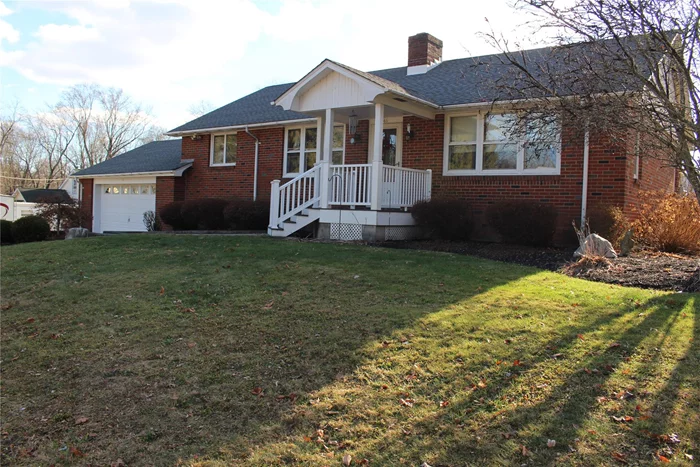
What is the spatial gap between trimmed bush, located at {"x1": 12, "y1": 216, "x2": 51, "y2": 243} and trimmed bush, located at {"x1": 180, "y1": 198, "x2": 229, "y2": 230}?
4334 mm

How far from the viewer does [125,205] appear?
2211 centimetres

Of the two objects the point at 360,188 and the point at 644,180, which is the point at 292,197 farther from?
the point at 644,180

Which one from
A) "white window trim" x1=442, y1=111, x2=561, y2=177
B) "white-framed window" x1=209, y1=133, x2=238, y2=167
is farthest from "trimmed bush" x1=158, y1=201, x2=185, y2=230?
"white window trim" x1=442, y1=111, x2=561, y2=177

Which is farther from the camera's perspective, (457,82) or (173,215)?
(173,215)

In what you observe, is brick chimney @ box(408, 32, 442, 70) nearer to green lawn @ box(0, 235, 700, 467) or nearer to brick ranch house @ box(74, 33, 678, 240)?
brick ranch house @ box(74, 33, 678, 240)

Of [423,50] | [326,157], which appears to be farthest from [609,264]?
[423,50]

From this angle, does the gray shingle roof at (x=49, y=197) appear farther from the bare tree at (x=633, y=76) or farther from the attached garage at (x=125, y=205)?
the bare tree at (x=633, y=76)

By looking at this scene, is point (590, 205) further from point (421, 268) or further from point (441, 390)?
point (441, 390)

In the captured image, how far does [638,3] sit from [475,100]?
272 inches

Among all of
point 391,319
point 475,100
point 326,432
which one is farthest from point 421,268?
point 475,100

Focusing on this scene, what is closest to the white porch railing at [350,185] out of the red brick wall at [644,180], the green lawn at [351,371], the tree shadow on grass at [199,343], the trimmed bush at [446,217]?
the trimmed bush at [446,217]

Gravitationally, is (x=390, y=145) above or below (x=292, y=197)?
above

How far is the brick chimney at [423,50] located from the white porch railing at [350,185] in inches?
227

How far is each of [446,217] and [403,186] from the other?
1.49 metres
